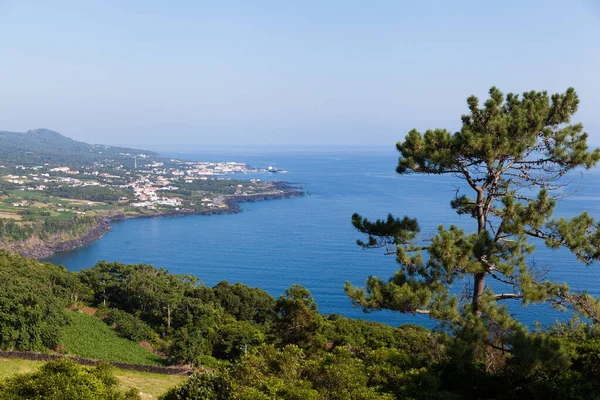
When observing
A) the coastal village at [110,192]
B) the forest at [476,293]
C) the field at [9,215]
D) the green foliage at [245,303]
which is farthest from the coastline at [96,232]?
the forest at [476,293]

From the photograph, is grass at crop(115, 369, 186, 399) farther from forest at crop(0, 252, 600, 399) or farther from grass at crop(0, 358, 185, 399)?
forest at crop(0, 252, 600, 399)

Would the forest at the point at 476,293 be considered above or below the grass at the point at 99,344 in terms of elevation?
above

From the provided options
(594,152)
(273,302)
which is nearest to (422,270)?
(594,152)

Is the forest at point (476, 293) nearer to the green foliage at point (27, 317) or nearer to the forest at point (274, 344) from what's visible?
the forest at point (274, 344)

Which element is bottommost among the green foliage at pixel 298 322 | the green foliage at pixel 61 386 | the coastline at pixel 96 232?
the coastline at pixel 96 232

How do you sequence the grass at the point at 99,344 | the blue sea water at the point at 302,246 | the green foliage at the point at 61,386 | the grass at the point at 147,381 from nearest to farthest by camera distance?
the green foliage at the point at 61,386
the grass at the point at 147,381
the grass at the point at 99,344
the blue sea water at the point at 302,246

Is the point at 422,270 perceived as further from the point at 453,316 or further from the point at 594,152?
the point at 594,152

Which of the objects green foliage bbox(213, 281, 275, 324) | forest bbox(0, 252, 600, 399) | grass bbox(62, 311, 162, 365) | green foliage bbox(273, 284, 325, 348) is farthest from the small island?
green foliage bbox(273, 284, 325, 348)
